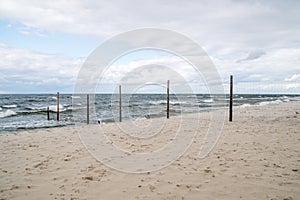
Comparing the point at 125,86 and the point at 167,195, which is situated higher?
the point at 125,86

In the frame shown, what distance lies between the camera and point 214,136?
24.3ft

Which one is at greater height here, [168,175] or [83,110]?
[168,175]

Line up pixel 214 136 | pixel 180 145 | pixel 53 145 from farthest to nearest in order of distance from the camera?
1. pixel 214 136
2. pixel 53 145
3. pixel 180 145

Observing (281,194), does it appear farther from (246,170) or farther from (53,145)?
(53,145)

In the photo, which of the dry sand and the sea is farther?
the sea

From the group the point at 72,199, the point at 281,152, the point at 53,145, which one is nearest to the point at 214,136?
the point at 281,152

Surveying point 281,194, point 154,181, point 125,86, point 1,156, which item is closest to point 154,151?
point 154,181

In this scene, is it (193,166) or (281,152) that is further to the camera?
(281,152)

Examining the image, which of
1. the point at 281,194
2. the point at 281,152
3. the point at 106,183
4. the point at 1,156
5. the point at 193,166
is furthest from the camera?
the point at 1,156

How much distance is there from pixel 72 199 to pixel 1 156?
340 centimetres

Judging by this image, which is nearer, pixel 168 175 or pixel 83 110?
pixel 168 175

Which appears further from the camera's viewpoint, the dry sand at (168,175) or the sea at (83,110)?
the sea at (83,110)

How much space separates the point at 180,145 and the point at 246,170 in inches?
94.9

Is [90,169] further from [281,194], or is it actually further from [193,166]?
→ [281,194]
